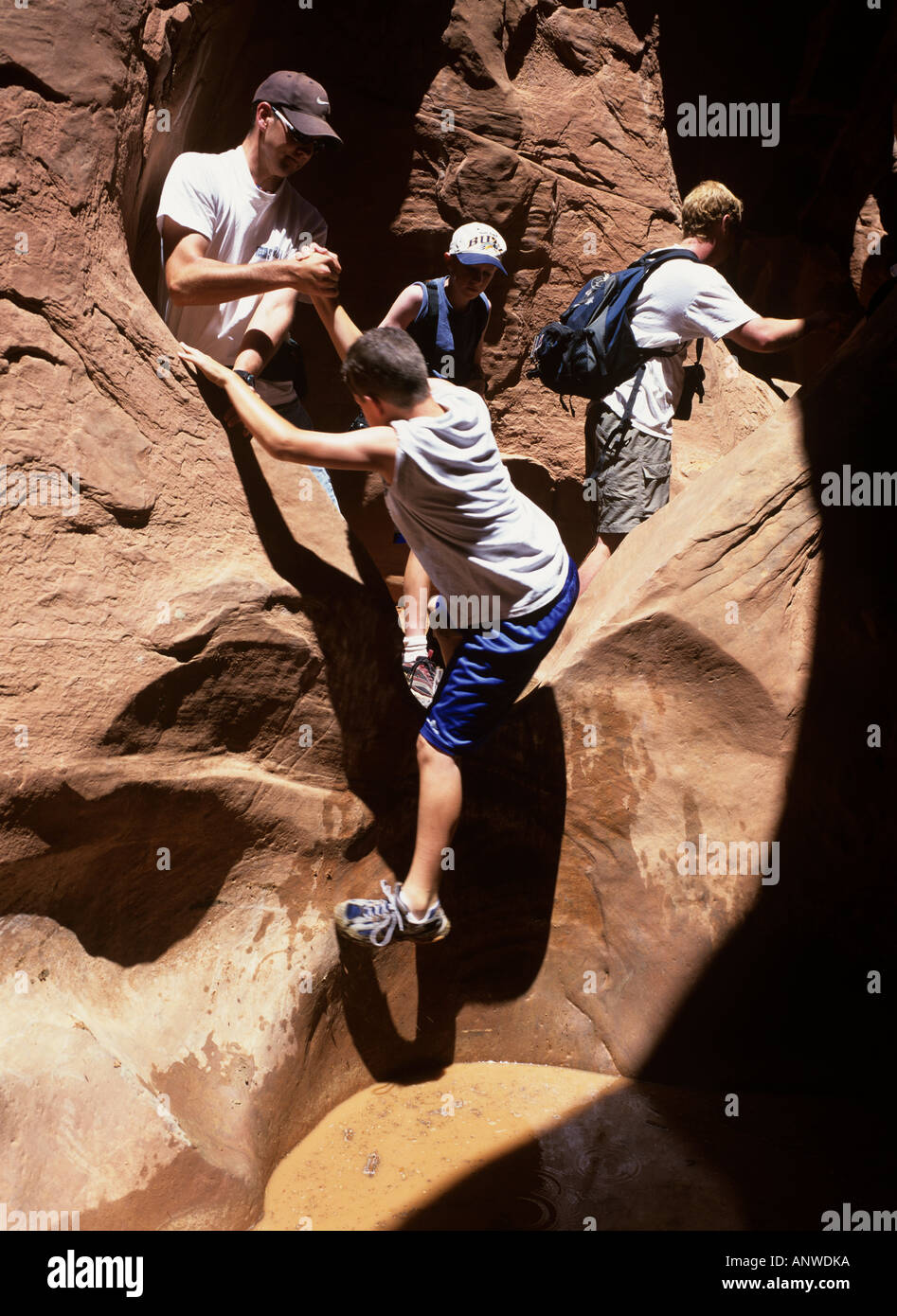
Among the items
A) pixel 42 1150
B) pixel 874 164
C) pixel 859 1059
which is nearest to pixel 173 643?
pixel 42 1150

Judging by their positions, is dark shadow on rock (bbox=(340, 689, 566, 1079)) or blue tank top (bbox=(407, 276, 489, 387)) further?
blue tank top (bbox=(407, 276, 489, 387))

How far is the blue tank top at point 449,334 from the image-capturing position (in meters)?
4.14

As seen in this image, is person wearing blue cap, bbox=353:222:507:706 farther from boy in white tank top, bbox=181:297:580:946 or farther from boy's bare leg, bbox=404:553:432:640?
boy in white tank top, bbox=181:297:580:946

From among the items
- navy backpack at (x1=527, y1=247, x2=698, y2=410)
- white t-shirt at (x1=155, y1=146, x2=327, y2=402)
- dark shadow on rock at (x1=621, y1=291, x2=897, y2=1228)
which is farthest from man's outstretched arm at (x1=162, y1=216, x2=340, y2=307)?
dark shadow on rock at (x1=621, y1=291, x2=897, y2=1228)

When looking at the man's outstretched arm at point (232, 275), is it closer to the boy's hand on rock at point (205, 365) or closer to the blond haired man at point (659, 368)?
the boy's hand on rock at point (205, 365)

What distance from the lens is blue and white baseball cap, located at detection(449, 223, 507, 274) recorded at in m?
4.05

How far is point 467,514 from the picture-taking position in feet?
9.93

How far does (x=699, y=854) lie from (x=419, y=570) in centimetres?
136

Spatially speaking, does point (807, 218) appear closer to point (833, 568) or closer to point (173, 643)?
point (833, 568)

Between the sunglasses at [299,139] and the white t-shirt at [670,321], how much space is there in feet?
4.34

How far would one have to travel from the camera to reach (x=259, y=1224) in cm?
290

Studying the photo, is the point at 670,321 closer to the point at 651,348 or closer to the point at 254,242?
the point at 651,348

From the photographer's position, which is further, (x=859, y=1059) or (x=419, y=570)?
(x=419, y=570)

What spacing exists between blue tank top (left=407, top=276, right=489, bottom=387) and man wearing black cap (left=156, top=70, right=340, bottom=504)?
509 millimetres
